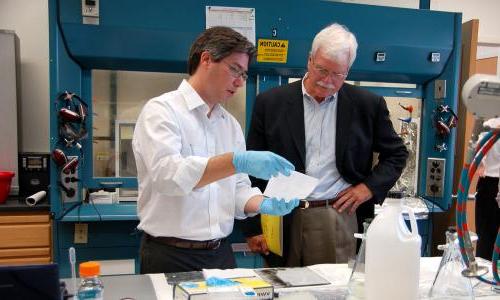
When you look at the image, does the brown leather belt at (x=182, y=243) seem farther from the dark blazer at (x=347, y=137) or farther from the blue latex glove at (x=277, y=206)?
the dark blazer at (x=347, y=137)

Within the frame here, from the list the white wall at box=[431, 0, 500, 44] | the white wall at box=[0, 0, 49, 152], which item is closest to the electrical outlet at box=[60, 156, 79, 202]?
the white wall at box=[0, 0, 49, 152]

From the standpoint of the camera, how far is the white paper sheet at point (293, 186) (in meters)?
1.33

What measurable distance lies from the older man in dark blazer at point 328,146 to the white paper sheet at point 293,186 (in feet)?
0.96

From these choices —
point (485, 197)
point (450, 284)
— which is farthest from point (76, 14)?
point (485, 197)

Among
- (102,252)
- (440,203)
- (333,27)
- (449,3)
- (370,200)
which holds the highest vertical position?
(449,3)

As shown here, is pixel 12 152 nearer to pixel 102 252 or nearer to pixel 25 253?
pixel 25 253

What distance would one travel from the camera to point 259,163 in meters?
1.19

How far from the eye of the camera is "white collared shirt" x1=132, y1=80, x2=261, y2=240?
3.82 ft

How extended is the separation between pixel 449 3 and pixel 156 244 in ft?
11.3

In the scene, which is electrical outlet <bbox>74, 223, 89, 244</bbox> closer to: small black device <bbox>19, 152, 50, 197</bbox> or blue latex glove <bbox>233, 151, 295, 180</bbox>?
small black device <bbox>19, 152, 50, 197</bbox>

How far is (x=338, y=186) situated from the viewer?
5.59 feet

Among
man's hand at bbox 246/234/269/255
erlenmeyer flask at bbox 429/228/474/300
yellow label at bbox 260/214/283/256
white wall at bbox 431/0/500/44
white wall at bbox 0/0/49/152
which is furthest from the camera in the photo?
white wall at bbox 431/0/500/44

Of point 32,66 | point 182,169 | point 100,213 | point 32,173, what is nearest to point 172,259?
point 182,169

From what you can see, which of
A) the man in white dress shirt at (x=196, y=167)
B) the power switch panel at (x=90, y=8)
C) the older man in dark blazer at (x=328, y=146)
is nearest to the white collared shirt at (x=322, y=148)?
the older man in dark blazer at (x=328, y=146)
